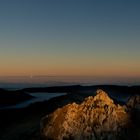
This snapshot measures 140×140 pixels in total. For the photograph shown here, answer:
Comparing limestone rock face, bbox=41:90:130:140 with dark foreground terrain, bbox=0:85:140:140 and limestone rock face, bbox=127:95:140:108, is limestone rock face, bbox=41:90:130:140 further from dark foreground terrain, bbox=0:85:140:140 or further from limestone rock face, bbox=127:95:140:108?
limestone rock face, bbox=127:95:140:108

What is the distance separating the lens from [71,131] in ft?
86.3

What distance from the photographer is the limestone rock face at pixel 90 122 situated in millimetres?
25906

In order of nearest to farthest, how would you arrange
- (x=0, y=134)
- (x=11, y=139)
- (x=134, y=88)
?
(x=11, y=139) < (x=0, y=134) < (x=134, y=88)

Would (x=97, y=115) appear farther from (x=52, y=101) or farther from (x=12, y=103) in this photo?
(x=12, y=103)

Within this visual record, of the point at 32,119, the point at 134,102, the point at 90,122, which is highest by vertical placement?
the point at 134,102

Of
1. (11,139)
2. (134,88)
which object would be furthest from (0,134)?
(134,88)

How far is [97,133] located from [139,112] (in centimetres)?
409

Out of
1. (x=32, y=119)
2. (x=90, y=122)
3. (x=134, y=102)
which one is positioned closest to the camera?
(x=90, y=122)

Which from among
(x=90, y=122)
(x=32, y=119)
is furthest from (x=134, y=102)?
(x=32, y=119)

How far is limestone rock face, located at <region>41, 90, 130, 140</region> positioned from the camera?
2591cm

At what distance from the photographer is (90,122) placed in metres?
26.4

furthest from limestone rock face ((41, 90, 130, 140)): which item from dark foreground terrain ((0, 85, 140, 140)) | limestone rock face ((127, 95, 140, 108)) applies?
limestone rock face ((127, 95, 140, 108))

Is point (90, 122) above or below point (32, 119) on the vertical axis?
above

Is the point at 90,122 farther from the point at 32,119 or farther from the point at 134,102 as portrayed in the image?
the point at 32,119
